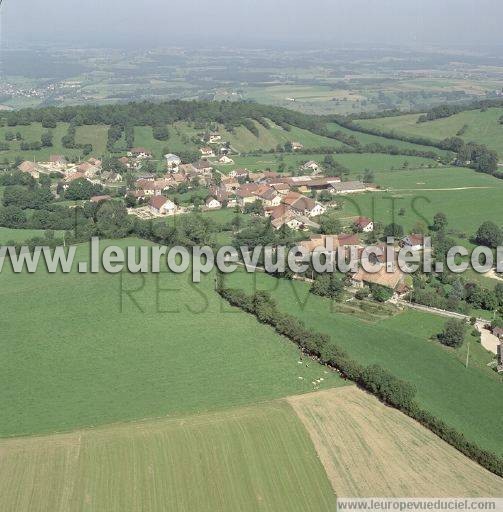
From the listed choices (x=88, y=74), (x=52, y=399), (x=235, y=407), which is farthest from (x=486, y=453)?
(x=88, y=74)

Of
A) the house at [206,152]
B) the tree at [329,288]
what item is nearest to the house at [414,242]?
the tree at [329,288]

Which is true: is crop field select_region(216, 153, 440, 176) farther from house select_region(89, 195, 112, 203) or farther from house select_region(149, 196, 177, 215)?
house select_region(89, 195, 112, 203)

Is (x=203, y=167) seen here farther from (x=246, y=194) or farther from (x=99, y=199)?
(x=99, y=199)

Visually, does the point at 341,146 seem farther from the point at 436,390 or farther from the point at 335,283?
the point at 436,390

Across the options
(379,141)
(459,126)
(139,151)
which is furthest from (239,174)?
(459,126)

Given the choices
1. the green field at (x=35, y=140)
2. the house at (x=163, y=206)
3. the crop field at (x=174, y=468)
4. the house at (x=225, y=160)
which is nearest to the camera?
the crop field at (x=174, y=468)

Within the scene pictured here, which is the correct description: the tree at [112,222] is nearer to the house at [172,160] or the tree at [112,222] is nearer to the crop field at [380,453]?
the house at [172,160]
